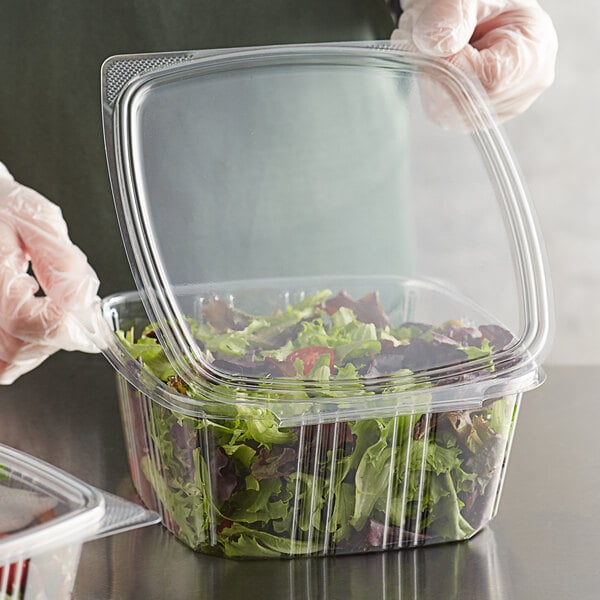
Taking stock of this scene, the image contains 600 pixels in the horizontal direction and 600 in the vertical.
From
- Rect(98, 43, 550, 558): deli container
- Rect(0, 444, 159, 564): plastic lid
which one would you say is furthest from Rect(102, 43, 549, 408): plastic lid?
Rect(0, 444, 159, 564): plastic lid

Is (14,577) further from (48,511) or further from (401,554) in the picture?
(401,554)

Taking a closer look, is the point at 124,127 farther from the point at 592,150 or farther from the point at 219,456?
the point at 592,150

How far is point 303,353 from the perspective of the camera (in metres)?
0.77

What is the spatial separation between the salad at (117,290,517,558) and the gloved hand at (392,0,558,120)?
0.32m

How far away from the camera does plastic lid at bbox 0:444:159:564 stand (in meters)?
0.58

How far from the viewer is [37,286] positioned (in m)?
0.93

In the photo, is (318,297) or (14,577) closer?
(14,577)

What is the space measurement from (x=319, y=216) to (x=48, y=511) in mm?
439

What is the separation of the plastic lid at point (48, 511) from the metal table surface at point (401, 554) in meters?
0.11

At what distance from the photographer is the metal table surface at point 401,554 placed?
72 centimetres

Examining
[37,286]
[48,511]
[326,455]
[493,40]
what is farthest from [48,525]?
[493,40]

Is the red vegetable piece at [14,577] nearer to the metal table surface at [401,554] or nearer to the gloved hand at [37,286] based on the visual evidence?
the metal table surface at [401,554]

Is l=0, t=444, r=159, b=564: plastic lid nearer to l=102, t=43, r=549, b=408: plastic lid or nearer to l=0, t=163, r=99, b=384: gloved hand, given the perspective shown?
l=102, t=43, r=549, b=408: plastic lid

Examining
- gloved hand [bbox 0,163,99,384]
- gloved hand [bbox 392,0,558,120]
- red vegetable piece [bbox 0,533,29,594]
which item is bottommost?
red vegetable piece [bbox 0,533,29,594]
